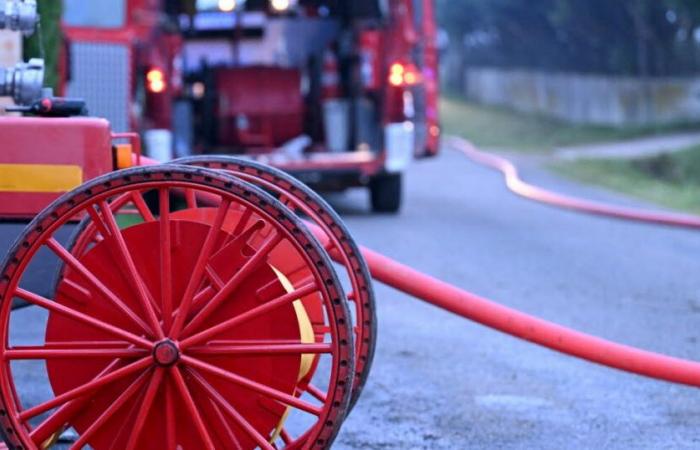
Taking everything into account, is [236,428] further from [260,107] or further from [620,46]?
[620,46]

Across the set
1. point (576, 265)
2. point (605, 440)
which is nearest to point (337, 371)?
point (605, 440)

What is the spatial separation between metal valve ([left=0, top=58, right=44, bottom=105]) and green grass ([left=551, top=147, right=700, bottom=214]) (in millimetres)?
12901

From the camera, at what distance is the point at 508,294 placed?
933 cm

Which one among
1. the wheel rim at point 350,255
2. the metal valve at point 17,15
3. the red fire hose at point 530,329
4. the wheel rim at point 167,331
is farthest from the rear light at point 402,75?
the wheel rim at point 167,331

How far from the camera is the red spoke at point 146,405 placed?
3.98 meters

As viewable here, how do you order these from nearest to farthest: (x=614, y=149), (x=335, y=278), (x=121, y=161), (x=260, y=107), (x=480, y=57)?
(x=335, y=278)
(x=121, y=161)
(x=260, y=107)
(x=614, y=149)
(x=480, y=57)

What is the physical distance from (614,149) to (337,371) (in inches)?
1013

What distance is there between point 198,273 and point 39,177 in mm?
854

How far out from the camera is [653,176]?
23.6 metres

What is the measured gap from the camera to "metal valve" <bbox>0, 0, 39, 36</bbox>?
517 cm

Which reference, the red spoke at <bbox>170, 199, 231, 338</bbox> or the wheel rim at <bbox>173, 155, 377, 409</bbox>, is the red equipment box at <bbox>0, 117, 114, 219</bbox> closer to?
the wheel rim at <bbox>173, 155, 377, 409</bbox>

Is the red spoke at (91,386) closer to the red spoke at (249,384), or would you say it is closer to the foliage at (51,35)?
the red spoke at (249,384)

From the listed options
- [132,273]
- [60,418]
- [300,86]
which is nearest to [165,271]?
[132,273]

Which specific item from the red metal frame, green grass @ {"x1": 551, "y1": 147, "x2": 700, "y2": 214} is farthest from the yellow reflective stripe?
green grass @ {"x1": 551, "y1": 147, "x2": 700, "y2": 214}
